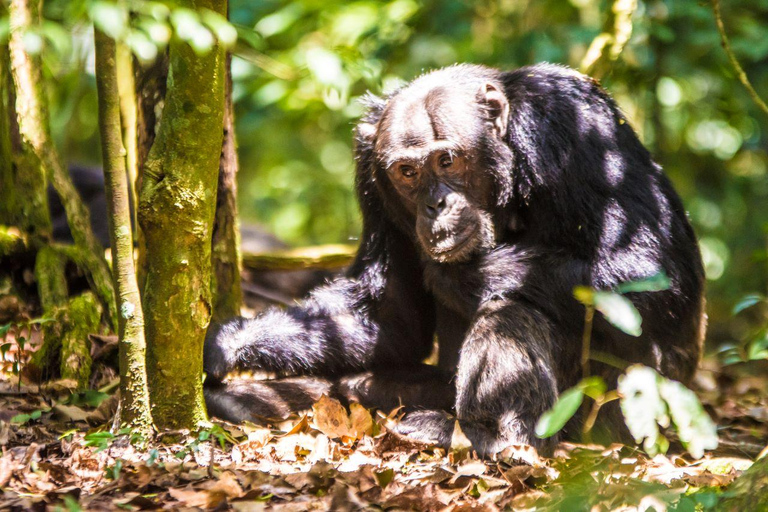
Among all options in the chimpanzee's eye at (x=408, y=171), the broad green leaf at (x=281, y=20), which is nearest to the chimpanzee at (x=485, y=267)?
the chimpanzee's eye at (x=408, y=171)

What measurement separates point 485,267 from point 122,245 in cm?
200

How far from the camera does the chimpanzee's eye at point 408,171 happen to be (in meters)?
4.70

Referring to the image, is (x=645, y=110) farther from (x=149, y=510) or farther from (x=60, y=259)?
(x=149, y=510)

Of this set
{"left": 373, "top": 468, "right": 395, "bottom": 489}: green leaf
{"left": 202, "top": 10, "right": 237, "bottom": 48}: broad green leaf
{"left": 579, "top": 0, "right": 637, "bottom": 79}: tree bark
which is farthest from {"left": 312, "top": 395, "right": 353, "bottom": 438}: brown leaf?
{"left": 579, "top": 0, "right": 637, "bottom": 79}: tree bark

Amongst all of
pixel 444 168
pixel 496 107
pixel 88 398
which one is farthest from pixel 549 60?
pixel 88 398

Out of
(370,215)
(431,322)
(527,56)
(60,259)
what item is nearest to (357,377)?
(431,322)

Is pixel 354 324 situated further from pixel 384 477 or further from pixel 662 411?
pixel 662 411

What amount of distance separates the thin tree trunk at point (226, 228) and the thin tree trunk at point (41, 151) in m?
0.67

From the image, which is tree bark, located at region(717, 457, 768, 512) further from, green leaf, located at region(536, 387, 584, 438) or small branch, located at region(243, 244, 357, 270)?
small branch, located at region(243, 244, 357, 270)

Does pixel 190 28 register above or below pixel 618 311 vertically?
above

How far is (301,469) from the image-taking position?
357 cm

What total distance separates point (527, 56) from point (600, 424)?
428 centimetres

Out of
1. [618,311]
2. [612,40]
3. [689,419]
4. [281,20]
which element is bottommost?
[689,419]

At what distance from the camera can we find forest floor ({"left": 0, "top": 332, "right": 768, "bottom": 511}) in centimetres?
299
